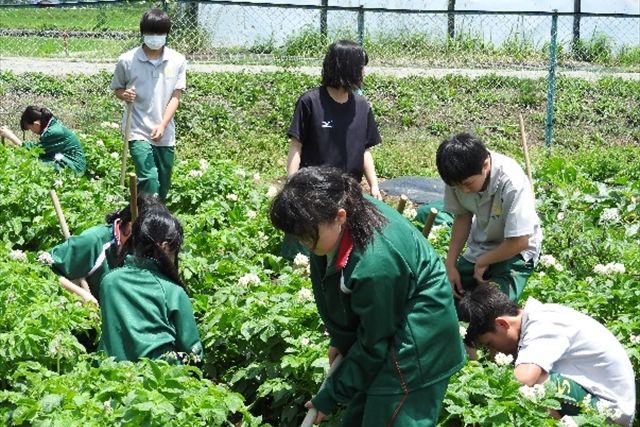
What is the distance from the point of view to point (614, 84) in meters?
13.9

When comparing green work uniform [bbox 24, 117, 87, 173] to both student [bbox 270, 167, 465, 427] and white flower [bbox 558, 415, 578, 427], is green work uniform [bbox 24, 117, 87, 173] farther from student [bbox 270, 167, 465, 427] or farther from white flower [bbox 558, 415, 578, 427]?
white flower [bbox 558, 415, 578, 427]

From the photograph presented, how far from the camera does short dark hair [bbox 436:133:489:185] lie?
187 inches

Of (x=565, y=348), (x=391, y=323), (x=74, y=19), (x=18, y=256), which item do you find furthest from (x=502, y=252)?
(x=74, y=19)

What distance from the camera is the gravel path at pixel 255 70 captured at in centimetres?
Result: 1407

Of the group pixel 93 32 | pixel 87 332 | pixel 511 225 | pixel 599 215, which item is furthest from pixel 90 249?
pixel 93 32

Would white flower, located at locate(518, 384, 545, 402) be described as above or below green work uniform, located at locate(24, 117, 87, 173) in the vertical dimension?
below

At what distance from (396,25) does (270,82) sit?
2000mm

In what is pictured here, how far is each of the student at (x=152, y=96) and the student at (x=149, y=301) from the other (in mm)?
2906

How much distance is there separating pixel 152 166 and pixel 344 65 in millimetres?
2087

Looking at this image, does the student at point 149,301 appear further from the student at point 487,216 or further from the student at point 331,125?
the student at point 331,125

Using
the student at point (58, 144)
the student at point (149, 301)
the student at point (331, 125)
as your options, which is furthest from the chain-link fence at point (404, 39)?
the student at point (149, 301)

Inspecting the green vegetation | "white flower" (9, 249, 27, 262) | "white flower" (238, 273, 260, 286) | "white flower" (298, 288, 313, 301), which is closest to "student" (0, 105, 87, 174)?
the green vegetation

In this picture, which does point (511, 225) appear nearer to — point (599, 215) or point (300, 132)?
point (300, 132)

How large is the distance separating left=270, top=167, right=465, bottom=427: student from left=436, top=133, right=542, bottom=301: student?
4.40ft
